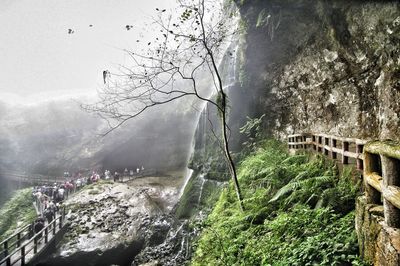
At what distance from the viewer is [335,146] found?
727 cm

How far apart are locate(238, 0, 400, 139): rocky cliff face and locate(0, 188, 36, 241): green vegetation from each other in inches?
819

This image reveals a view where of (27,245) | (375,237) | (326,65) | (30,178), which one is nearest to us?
(375,237)

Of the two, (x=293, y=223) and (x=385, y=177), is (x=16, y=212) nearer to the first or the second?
(x=293, y=223)

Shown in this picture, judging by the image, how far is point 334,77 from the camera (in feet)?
39.1

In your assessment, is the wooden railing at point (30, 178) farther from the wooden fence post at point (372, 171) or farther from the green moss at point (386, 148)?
the green moss at point (386, 148)

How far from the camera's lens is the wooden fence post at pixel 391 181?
274cm

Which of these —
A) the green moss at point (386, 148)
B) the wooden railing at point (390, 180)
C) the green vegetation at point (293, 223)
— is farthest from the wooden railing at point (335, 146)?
the wooden railing at point (390, 180)

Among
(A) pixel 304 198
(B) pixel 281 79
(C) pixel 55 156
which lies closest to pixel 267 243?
(A) pixel 304 198

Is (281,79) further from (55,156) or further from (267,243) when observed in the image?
(55,156)

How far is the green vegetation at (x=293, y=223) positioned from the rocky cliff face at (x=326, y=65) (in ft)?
10.4

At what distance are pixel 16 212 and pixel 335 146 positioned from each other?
28076mm

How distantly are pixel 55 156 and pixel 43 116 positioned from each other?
734 cm

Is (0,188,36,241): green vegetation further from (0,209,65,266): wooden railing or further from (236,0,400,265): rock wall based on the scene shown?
(236,0,400,265): rock wall

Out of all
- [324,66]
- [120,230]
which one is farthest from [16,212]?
[324,66]
